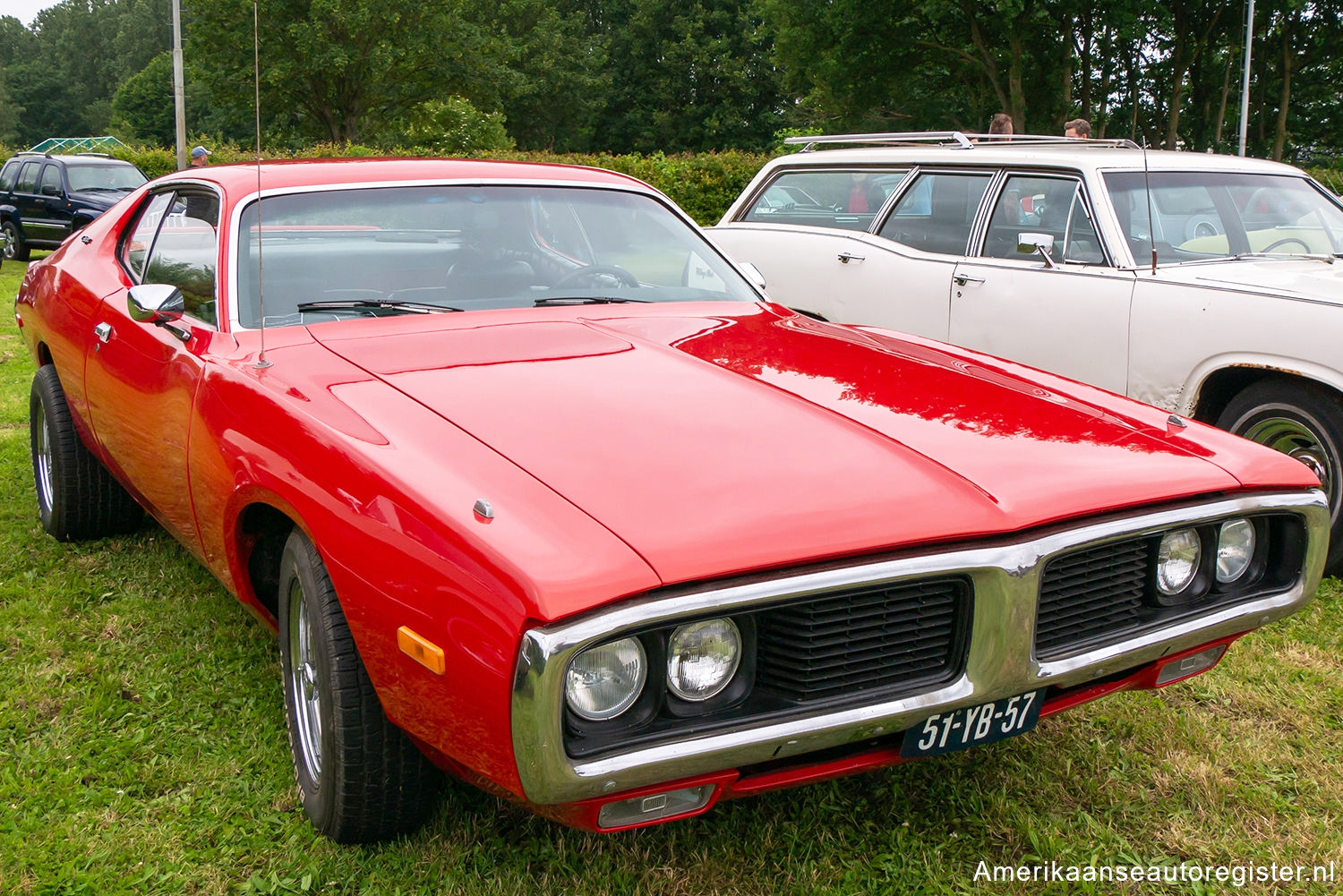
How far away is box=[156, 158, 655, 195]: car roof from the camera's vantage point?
10.9 ft

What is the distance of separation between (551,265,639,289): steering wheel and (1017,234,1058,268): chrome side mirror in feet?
7.72

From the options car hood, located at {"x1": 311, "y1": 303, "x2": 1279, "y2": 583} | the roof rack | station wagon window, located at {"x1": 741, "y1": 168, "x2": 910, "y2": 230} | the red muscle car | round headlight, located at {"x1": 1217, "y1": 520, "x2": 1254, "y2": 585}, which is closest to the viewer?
the red muscle car

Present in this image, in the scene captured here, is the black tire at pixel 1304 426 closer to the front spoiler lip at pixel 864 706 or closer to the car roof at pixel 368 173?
the front spoiler lip at pixel 864 706

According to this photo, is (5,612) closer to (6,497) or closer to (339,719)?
(6,497)

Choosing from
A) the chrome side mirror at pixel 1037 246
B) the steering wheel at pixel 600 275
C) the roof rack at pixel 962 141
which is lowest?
the steering wheel at pixel 600 275

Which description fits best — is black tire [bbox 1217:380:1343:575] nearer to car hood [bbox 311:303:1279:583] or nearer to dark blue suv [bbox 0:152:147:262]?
car hood [bbox 311:303:1279:583]

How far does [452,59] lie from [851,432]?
4360 centimetres

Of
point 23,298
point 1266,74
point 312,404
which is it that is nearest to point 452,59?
point 1266,74

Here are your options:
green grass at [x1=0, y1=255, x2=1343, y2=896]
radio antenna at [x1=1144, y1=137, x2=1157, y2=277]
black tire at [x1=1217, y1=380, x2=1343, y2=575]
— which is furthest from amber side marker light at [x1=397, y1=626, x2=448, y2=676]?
radio antenna at [x1=1144, y1=137, x2=1157, y2=277]

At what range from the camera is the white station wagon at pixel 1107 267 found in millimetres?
4406

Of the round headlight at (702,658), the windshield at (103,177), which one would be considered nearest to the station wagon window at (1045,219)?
the round headlight at (702,658)

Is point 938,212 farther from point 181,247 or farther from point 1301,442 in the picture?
point 181,247

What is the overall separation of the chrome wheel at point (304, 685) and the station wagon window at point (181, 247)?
0.96 meters

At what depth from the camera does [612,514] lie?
1972 mm
